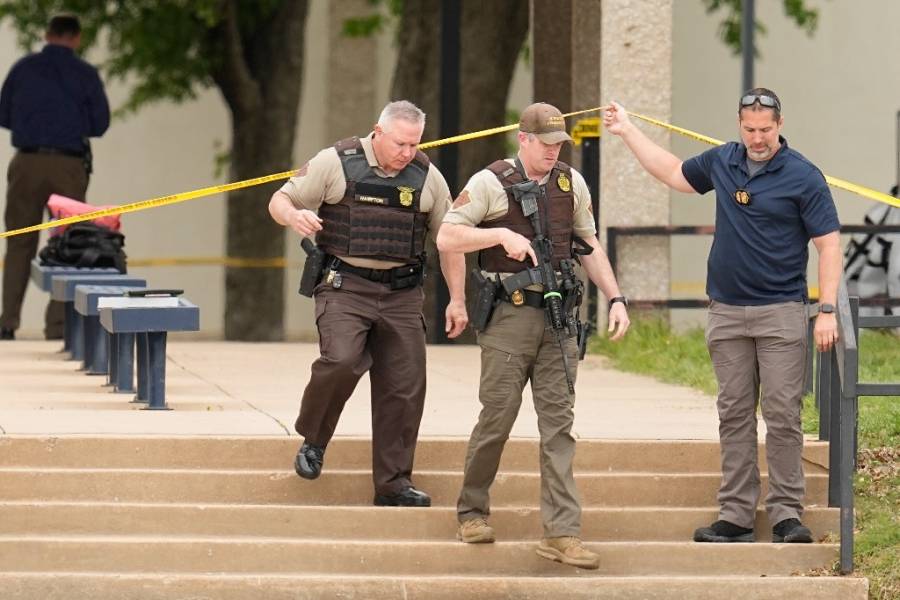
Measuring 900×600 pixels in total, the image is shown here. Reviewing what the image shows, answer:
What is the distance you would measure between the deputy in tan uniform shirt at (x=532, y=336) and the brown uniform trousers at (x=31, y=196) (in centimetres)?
663

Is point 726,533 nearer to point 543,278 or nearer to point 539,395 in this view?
point 539,395

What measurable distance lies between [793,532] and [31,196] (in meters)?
7.42

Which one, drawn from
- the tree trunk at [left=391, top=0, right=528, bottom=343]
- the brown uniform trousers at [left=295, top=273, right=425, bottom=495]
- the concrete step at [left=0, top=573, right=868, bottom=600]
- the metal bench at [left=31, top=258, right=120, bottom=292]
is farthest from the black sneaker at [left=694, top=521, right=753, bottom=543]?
the tree trunk at [left=391, top=0, right=528, bottom=343]

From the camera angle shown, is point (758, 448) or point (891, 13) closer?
point (758, 448)

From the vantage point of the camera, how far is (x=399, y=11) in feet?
73.4

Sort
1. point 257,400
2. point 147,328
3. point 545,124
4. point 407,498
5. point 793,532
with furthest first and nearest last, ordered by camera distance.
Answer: point 257,400 → point 147,328 → point 407,498 → point 793,532 → point 545,124

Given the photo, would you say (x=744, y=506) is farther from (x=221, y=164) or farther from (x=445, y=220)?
(x=221, y=164)

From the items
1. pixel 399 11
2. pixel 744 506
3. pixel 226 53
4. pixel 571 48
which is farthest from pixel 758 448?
pixel 399 11

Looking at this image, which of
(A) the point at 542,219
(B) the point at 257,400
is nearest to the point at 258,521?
(A) the point at 542,219

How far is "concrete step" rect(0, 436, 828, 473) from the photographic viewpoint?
9.36 m

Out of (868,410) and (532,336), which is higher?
(532,336)

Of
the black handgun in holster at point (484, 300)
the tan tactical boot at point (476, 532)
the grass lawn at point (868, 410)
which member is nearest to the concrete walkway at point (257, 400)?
the grass lawn at point (868, 410)

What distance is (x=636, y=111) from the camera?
14.7 meters

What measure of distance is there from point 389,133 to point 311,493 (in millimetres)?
1671
